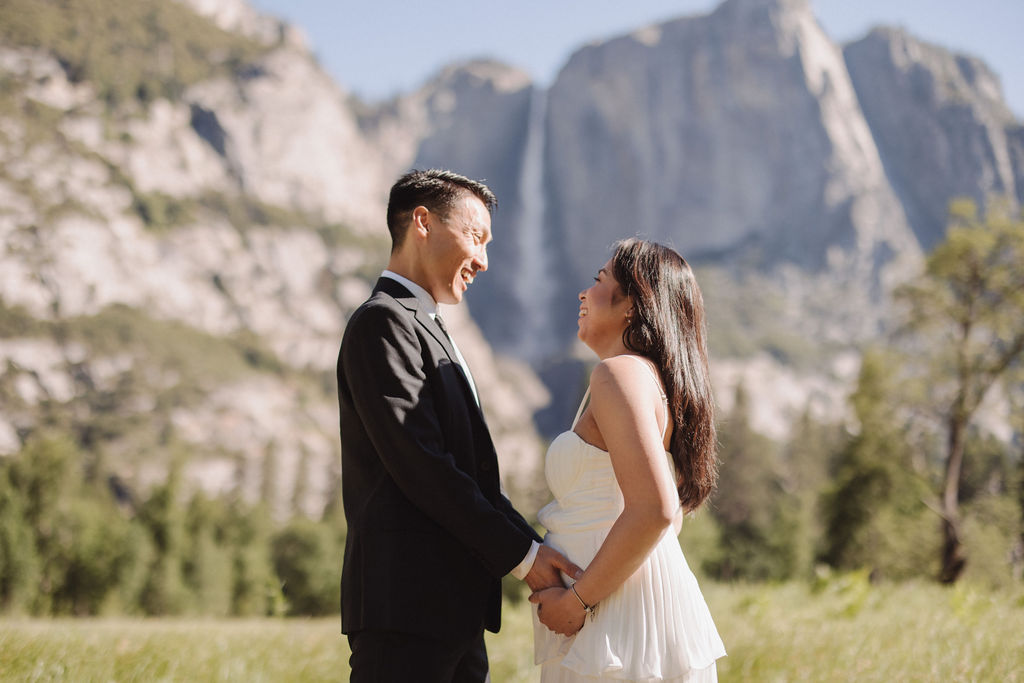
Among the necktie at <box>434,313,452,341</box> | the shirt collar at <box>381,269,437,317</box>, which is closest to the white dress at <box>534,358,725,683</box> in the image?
the necktie at <box>434,313,452,341</box>

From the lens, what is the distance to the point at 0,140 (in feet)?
463

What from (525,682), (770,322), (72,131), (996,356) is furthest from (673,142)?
(525,682)

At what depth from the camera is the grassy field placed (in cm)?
506

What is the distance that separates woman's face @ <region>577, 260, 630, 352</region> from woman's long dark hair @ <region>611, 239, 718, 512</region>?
47mm

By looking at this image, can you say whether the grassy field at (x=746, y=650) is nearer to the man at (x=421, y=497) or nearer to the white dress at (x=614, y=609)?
the man at (x=421, y=497)

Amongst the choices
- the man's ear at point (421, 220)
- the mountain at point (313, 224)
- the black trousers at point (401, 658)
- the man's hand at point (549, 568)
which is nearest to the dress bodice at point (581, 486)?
the man's hand at point (549, 568)

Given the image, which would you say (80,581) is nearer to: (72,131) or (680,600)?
(680,600)

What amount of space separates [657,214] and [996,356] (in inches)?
6835

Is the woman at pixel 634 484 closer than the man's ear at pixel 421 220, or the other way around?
the woman at pixel 634 484

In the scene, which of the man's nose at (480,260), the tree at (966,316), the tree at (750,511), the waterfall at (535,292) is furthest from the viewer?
the waterfall at (535,292)

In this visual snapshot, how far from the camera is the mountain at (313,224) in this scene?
130m

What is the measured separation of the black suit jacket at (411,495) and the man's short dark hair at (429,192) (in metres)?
0.45

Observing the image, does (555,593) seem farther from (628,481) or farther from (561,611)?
(628,481)

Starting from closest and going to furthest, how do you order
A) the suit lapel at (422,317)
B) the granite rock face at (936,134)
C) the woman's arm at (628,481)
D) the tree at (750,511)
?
the woman's arm at (628,481)
the suit lapel at (422,317)
the tree at (750,511)
the granite rock face at (936,134)
